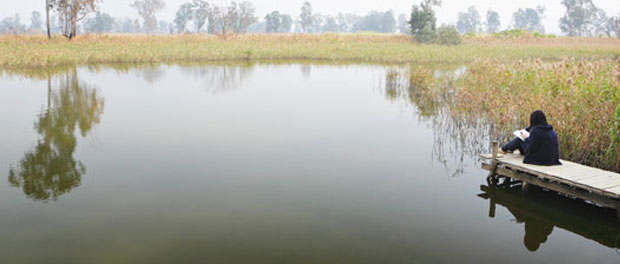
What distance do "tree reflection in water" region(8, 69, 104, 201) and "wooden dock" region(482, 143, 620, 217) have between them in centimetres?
582

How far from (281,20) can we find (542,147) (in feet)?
357

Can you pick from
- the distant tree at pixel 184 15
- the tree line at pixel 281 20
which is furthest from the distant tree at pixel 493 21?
the distant tree at pixel 184 15

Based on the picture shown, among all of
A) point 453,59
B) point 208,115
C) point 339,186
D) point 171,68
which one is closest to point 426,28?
point 453,59

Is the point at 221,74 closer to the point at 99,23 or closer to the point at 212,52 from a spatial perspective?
the point at 212,52

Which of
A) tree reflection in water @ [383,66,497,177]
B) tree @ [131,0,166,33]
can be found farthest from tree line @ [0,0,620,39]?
tree reflection in water @ [383,66,497,177]

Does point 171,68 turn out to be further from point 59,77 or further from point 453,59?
point 453,59

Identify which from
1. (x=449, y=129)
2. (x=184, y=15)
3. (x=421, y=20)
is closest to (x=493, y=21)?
(x=184, y=15)

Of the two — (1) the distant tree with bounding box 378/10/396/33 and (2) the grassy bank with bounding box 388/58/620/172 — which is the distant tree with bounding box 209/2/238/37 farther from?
(1) the distant tree with bounding box 378/10/396/33

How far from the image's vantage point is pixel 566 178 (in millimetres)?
5840

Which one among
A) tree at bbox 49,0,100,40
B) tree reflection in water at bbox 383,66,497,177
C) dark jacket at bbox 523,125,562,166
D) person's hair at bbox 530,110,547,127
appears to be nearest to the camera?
dark jacket at bbox 523,125,562,166

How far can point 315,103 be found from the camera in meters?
14.4

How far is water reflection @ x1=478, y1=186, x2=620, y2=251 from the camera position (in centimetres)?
543

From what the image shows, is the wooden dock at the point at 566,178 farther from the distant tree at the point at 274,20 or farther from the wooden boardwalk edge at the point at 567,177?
the distant tree at the point at 274,20

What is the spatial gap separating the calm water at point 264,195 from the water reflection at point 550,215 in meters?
0.02
